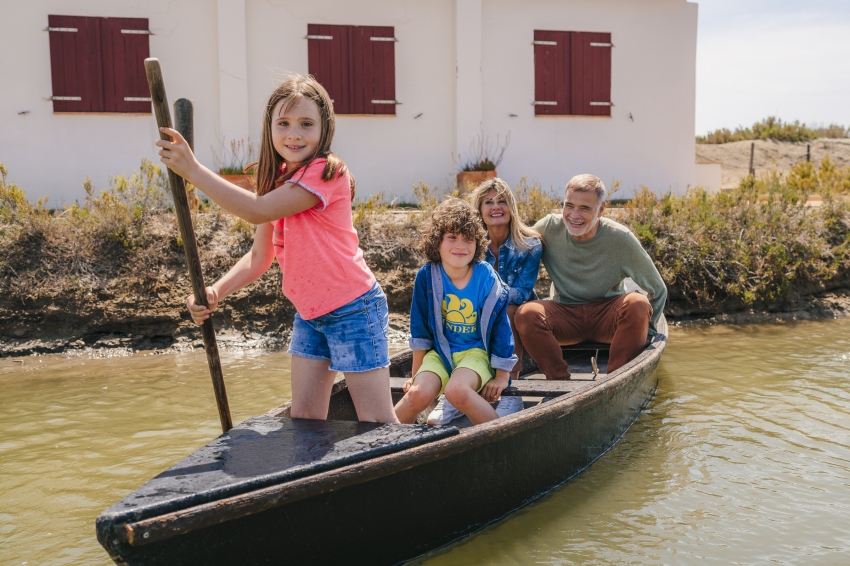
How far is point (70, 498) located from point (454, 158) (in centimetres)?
869

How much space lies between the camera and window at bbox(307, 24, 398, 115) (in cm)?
1133

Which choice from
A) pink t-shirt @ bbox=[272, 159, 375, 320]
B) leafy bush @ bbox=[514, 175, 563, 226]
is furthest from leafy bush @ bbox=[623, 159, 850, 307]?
pink t-shirt @ bbox=[272, 159, 375, 320]

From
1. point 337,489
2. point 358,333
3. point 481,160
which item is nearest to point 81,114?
point 481,160

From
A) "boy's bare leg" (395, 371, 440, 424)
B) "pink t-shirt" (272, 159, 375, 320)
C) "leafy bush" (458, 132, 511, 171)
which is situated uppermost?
"leafy bush" (458, 132, 511, 171)

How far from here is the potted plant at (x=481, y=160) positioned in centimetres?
1130

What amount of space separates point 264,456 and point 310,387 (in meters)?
0.49

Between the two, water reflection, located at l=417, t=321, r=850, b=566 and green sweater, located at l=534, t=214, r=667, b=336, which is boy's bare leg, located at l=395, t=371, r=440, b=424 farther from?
green sweater, located at l=534, t=214, r=667, b=336

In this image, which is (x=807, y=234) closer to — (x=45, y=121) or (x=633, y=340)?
(x=633, y=340)

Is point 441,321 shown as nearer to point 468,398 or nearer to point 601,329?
point 468,398

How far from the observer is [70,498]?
13.3 ft

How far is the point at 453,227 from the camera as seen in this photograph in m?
3.87

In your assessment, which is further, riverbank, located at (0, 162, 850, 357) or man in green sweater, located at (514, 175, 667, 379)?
riverbank, located at (0, 162, 850, 357)

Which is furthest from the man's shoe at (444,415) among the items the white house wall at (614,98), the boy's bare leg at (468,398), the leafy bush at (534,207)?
the white house wall at (614,98)

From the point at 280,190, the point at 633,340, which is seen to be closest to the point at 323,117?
the point at 280,190
